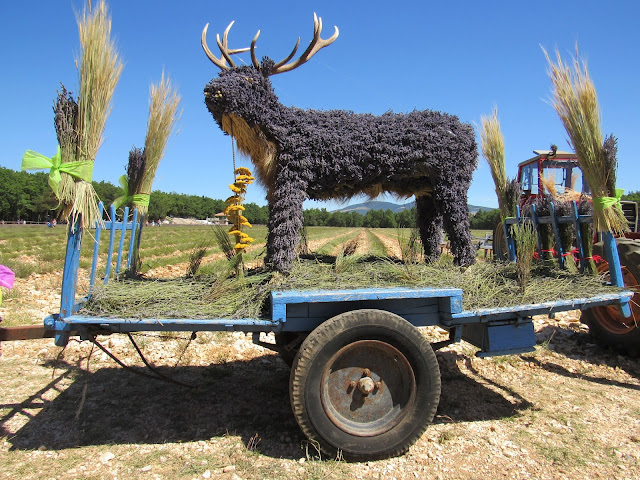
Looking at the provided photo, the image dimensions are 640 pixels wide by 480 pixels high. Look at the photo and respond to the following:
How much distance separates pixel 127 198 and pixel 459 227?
120 inches

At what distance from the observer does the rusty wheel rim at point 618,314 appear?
4312mm

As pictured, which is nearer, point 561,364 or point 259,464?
point 259,464

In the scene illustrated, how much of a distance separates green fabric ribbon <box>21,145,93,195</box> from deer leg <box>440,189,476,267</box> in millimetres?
2970

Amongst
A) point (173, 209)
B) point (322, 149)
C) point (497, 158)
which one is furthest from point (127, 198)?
point (173, 209)

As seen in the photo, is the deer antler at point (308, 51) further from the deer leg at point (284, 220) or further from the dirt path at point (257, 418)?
the dirt path at point (257, 418)

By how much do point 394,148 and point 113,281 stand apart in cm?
261

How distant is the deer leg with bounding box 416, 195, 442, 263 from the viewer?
4.30 metres

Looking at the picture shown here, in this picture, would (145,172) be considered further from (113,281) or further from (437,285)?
(437,285)

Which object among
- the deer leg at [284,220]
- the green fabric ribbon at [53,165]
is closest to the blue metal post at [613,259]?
the deer leg at [284,220]

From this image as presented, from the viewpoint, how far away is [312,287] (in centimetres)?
307

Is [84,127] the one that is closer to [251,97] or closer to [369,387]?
[251,97]

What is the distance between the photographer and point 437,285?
321 centimetres

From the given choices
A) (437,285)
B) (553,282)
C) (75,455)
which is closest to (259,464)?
(75,455)

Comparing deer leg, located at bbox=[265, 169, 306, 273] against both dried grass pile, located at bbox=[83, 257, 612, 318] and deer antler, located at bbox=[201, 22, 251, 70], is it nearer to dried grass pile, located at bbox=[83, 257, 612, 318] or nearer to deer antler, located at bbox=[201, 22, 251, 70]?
dried grass pile, located at bbox=[83, 257, 612, 318]
